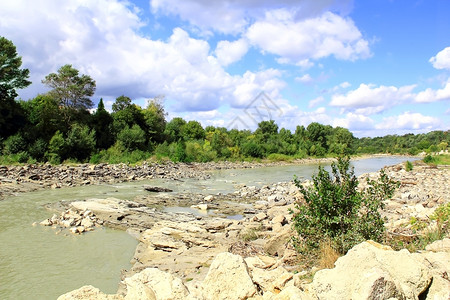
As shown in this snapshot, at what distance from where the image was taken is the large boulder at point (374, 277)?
330 cm

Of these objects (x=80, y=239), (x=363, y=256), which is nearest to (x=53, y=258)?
(x=80, y=239)

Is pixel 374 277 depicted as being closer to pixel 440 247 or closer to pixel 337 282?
pixel 337 282

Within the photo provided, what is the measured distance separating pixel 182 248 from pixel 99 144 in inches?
1332

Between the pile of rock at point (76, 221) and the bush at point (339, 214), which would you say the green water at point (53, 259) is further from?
the bush at point (339, 214)

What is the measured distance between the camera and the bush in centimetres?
618

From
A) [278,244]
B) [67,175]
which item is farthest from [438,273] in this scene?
[67,175]

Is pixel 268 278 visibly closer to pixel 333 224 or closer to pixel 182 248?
pixel 333 224

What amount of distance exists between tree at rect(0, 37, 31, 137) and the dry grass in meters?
34.1

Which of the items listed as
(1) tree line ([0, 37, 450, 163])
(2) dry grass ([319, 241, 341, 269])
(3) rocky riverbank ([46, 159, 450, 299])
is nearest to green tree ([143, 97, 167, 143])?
(1) tree line ([0, 37, 450, 163])

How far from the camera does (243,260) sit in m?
4.60

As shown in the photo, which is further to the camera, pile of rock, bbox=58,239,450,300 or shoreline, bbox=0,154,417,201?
shoreline, bbox=0,154,417,201

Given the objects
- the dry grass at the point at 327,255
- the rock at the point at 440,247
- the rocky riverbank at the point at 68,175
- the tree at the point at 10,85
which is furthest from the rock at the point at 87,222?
the tree at the point at 10,85

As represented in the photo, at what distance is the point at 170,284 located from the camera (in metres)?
4.49

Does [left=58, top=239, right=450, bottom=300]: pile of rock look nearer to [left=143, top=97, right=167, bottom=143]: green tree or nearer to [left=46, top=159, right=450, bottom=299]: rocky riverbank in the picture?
[left=46, top=159, right=450, bottom=299]: rocky riverbank
